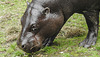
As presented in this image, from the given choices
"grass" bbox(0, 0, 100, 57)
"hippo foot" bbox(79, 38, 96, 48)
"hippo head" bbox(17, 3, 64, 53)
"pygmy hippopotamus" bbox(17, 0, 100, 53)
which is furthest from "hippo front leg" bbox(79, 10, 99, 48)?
"hippo head" bbox(17, 3, 64, 53)

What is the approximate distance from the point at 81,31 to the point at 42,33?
165 centimetres

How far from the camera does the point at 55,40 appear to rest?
3.95 metres

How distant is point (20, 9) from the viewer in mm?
6340

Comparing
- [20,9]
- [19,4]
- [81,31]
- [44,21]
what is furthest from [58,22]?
[19,4]

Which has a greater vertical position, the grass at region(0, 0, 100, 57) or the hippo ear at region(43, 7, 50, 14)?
the hippo ear at region(43, 7, 50, 14)

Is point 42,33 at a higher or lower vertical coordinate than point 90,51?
higher

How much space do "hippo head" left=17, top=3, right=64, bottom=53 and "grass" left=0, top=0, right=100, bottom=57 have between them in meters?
0.46

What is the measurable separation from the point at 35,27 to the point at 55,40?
4.37 feet

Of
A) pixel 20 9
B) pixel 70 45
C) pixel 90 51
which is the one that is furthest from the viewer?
pixel 20 9

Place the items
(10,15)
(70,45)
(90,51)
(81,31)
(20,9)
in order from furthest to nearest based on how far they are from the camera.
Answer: (20,9) < (10,15) < (81,31) < (70,45) < (90,51)

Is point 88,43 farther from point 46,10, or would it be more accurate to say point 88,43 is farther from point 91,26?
point 46,10

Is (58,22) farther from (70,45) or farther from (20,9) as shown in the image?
(20,9)

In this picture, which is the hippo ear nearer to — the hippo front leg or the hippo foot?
the hippo front leg

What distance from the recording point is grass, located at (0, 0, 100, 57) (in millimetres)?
3162
